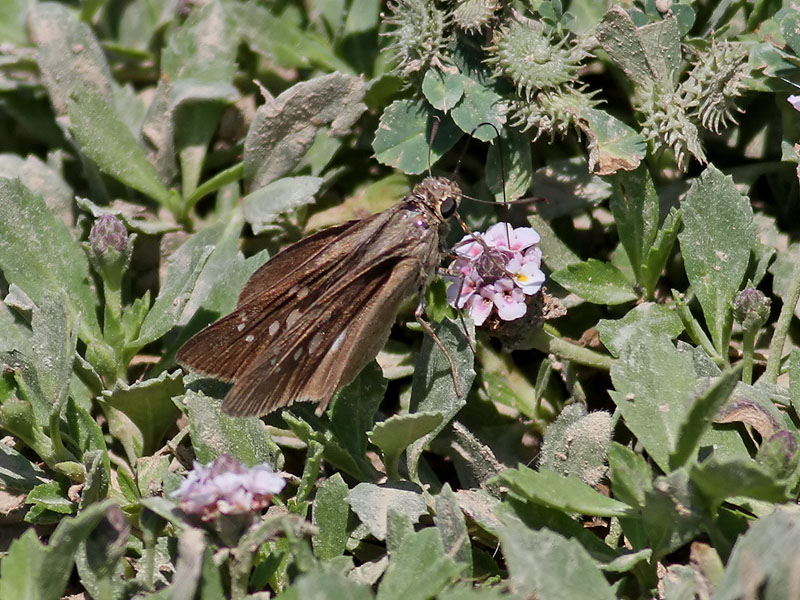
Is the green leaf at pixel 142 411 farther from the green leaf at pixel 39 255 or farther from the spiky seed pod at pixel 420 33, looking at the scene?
the spiky seed pod at pixel 420 33

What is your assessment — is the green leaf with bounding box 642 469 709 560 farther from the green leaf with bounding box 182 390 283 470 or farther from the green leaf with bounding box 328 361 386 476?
the green leaf with bounding box 182 390 283 470

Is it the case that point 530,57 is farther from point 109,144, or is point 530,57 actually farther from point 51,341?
point 51,341

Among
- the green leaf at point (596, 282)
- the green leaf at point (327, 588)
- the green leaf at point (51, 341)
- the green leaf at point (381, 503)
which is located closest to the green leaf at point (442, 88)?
the green leaf at point (596, 282)

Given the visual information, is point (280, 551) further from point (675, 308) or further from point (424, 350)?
point (675, 308)

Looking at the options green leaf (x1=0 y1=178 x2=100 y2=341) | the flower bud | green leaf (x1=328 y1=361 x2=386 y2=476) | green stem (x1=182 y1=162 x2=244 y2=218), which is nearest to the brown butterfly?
green leaf (x1=328 y1=361 x2=386 y2=476)

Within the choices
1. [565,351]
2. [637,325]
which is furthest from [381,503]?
[637,325]

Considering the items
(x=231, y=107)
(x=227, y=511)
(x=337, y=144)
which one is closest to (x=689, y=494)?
(x=227, y=511)
